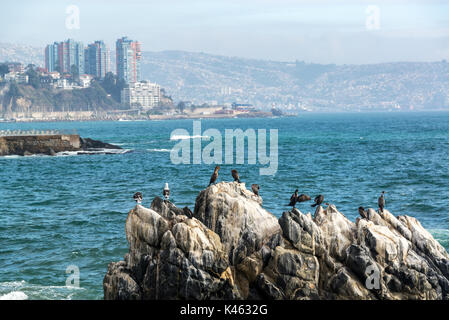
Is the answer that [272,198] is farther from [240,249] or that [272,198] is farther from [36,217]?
[240,249]

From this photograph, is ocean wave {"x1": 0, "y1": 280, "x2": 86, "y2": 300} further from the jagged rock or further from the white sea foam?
the jagged rock

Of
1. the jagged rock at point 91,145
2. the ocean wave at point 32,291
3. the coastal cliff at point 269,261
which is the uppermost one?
the coastal cliff at point 269,261

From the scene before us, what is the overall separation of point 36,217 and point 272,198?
44.3 ft

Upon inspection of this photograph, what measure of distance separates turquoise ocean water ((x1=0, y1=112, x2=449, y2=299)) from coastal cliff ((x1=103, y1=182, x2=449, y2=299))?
418cm

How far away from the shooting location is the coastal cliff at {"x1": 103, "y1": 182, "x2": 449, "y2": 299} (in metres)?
17.6

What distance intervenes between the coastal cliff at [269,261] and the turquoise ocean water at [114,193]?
165 inches

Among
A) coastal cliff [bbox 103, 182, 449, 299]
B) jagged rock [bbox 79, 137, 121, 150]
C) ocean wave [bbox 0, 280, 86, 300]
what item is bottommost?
ocean wave [bbox 0, 280, 86, 300]

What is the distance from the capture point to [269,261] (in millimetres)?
18297

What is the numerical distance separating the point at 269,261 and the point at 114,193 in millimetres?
28036

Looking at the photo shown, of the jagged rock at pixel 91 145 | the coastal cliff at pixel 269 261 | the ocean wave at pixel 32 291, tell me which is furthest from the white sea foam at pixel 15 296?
the jagged rock at pixel 91 145

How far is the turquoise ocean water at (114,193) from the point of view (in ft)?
83.4

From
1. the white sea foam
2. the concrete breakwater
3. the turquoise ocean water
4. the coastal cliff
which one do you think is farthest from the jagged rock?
the coastal cliff

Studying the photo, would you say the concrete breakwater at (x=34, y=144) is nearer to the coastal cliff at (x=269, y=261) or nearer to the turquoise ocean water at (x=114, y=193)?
the turquoise ocean water at (x=114, y=193)
